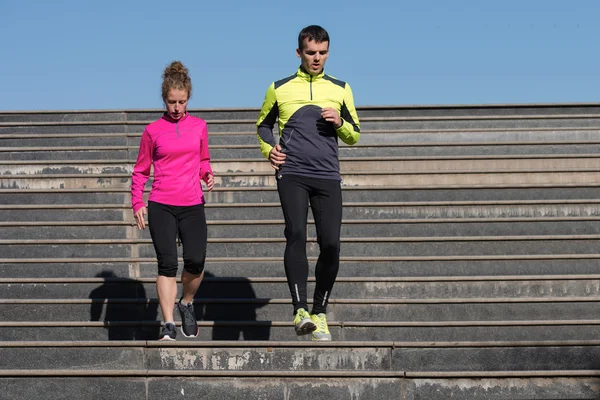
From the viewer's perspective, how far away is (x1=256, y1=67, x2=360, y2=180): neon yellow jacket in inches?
289

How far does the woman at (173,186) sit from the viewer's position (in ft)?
25.0

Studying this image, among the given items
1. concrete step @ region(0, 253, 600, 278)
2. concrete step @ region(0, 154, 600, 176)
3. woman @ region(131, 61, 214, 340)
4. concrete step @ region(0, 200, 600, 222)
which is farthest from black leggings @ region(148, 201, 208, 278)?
concrete step @ region(0, 154, 600, 176)

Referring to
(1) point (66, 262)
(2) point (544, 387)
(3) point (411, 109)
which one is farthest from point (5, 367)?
(3) point (411, 109)

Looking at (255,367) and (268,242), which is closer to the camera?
(255,367)

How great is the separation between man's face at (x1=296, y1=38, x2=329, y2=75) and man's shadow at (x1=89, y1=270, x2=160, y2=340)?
2.53 metres

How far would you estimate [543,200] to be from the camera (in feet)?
35.2

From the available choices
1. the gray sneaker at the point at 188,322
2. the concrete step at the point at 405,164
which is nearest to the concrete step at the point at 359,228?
the concrete step at the point at 405,164

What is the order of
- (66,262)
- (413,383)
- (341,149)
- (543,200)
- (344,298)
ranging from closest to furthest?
(413,383) < (344,298) < (66,262) < (543,200) < (341,149)

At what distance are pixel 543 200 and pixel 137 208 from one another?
183 inches

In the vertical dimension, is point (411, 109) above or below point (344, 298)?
above

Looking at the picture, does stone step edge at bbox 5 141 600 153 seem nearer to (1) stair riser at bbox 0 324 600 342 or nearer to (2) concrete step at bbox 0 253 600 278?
(2) concrete step at bbox 0 253 600 278

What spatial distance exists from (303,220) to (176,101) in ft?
4.06

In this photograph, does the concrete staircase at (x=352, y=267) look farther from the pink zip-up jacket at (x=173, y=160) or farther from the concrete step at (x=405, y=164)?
the pink zip-up jacket at (x=173, y=160)

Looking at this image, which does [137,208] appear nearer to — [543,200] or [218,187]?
[218,187]
